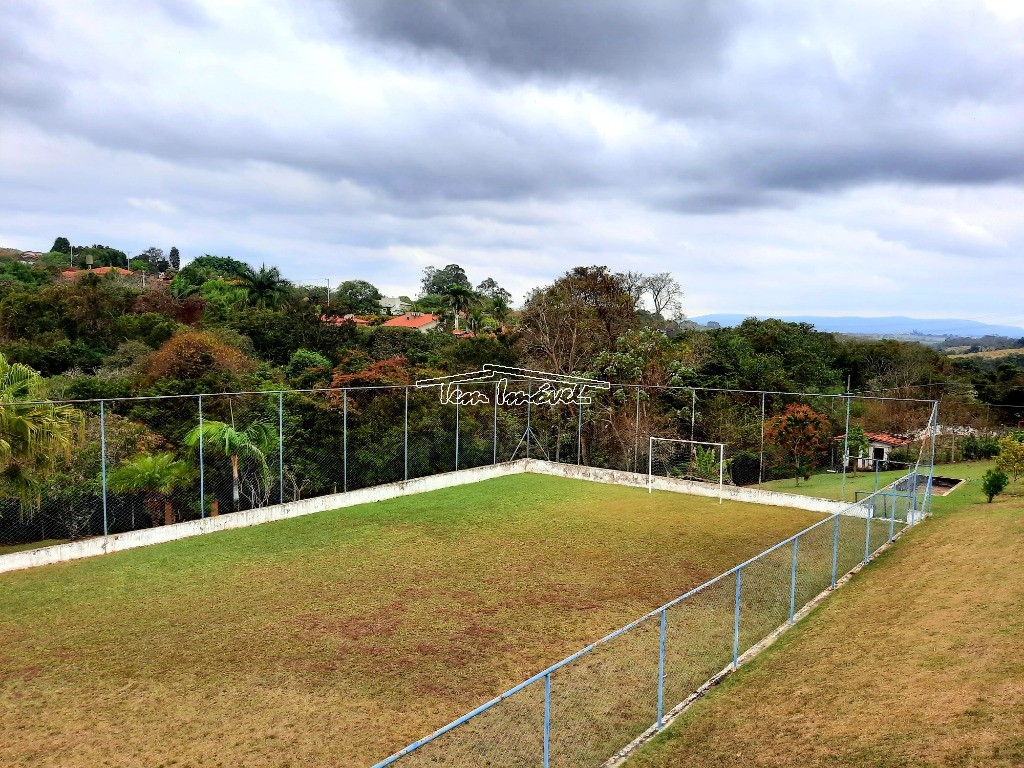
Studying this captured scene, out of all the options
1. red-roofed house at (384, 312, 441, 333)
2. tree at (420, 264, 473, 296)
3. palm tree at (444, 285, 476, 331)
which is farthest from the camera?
tree at (420, 264, 473, 296)

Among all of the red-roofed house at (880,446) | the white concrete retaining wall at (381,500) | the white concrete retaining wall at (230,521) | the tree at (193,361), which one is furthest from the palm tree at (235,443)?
the red-roofed house at (880,446)

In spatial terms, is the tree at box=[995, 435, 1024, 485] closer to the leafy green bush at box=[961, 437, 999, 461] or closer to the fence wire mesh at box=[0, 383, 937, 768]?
the fence wire mesh at box=[0, 383, 937, 768]

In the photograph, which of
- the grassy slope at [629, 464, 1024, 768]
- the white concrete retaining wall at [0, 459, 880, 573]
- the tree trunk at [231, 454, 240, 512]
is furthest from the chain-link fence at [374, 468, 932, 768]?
the tree trunk at [231, 454, 240, 512]

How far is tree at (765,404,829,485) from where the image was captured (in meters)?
24.7

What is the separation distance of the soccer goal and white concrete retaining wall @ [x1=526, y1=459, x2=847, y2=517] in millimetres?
321

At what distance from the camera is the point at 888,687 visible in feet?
25.7

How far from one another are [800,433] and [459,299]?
43.5 m

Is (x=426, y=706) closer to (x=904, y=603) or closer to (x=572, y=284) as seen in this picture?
(x=904, y=603)

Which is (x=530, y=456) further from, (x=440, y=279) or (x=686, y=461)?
(x=440, y=279)

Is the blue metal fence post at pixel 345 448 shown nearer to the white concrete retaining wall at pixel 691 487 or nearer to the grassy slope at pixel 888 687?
the white concrete retaining wall at pixel 691 487

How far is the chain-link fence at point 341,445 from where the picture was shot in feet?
55.8

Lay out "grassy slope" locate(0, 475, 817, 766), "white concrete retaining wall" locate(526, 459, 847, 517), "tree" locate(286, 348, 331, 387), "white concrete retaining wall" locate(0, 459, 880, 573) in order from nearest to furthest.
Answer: "grassy slope" locate(0, 475, 817, 766) < "white concrete retaining wall" locate(0, 459, 880, 573) < "white concrete retaining wall" locate(526, 459, 847, 517) < "tree" locate(286, 348, 331, 387)

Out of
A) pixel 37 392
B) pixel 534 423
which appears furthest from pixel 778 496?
pixel 37 392

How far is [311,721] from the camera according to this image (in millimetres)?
8227
